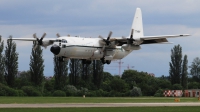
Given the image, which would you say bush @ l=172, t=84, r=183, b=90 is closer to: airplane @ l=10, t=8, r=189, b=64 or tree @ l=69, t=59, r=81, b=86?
tree @ l=69, t=59, r=81, b=86

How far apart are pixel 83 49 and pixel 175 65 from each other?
63872mm

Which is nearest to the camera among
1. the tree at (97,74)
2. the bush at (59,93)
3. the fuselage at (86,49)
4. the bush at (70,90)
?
the fuselage at (86,49)

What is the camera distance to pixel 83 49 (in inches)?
2544

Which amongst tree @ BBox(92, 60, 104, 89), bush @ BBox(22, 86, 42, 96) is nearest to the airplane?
bush @ BBox(22, 86, 42, 96)

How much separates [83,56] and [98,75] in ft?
168

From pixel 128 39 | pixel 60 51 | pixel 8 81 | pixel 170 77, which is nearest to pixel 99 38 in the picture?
pixel 128 39

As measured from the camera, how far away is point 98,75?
117 meters

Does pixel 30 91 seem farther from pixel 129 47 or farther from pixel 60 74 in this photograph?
pixel 129 47

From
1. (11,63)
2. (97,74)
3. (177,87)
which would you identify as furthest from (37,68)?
(177,87)

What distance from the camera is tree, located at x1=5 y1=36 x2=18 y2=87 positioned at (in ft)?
346

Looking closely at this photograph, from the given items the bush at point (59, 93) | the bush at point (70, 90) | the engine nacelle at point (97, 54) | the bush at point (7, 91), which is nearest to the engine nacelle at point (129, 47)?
the engine nacelle at point (97, 54)

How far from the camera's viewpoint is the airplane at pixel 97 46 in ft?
207

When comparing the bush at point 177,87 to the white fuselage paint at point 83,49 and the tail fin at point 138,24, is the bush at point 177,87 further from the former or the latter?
the white fuselage paint at point 83,49

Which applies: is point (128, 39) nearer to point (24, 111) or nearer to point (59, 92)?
point (24, 111)
